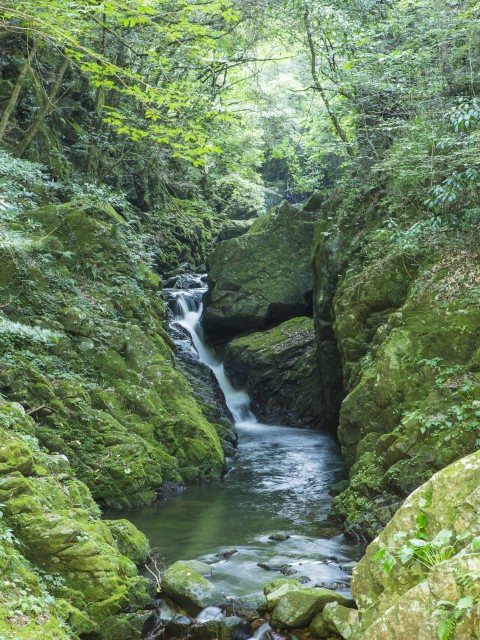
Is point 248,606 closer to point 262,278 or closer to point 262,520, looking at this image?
point 262,520

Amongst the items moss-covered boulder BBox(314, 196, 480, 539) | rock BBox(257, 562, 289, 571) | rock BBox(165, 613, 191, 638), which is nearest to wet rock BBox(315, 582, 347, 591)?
rock BBox(257, 562, 289, 571)

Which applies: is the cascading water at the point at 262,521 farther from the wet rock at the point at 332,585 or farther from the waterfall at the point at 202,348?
the waterfall at the point at 202,348

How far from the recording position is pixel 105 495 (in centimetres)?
916

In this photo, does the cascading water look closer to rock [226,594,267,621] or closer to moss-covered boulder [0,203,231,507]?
rock [226,594,267,621]

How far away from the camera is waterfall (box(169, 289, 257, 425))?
657 inches

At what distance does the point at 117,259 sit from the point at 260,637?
30.4 ft

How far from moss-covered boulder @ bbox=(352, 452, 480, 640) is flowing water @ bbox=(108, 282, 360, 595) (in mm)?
3203

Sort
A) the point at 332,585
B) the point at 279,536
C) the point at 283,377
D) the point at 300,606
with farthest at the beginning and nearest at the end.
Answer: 1. the point at 283,377
2. the point at 279,536
3. the point at 332,585
4. the point at 300,606

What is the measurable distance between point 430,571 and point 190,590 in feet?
12.2

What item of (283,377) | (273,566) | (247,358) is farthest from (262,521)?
(247,358)

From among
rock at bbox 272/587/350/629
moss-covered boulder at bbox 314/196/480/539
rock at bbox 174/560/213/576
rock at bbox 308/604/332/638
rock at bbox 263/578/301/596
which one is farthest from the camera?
moss-covered boulder at bbox 314/196/480/539

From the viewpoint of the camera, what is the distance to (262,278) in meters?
18.4

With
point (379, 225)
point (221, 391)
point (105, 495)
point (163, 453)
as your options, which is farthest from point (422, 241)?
point (221, 391)

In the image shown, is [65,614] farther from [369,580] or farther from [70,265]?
[70,265]
